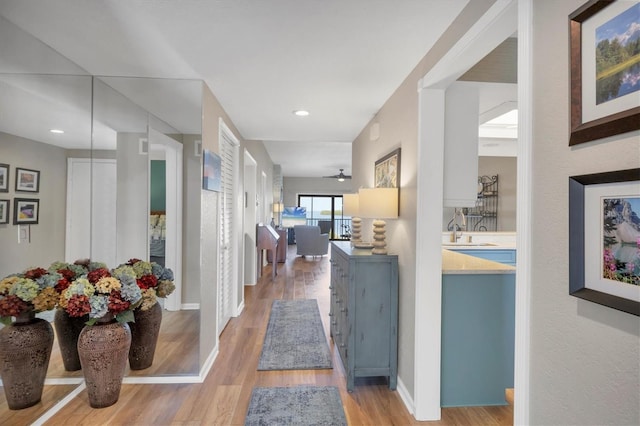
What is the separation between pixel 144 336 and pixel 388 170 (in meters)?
2.37

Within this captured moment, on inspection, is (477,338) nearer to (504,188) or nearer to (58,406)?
(58,406)

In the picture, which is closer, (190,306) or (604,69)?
(604,69)

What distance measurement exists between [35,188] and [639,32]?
2672mm

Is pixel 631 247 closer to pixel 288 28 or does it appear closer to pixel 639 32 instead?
pixel 639 32

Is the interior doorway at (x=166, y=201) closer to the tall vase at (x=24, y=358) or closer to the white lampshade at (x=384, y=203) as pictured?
the tall vase at (x=24, y=358)

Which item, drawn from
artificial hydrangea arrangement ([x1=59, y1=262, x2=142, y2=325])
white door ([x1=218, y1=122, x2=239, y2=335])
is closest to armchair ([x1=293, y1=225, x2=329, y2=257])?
white door ([x1=218, y1=122, x2=239, y2=335])

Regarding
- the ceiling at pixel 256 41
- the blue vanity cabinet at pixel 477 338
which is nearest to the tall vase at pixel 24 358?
the ceiling at pixel 256 41

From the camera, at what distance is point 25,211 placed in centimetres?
189

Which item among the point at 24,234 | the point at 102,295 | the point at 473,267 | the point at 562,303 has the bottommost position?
the point at 102,295

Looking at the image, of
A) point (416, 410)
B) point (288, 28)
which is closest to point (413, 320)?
point (416, 410)

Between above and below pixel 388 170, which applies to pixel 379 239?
below

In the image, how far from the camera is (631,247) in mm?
790

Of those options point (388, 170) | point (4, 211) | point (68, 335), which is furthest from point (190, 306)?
point (388, 170)

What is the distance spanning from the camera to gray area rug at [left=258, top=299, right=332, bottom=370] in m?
→ 2.94
